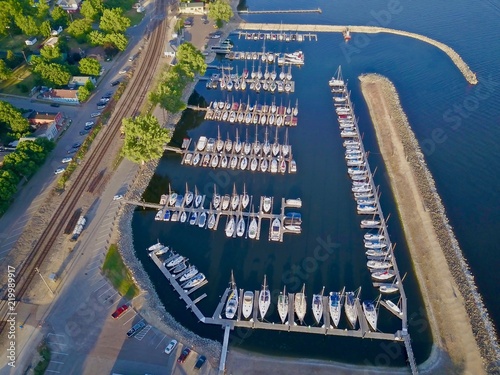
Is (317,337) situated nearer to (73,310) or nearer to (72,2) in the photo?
(73,310)

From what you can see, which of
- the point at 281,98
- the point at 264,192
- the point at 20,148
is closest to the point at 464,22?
the point at 281,98

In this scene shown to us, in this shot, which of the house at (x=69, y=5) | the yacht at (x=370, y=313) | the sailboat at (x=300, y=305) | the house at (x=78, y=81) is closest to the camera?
the yacht at (x=370, y=313)

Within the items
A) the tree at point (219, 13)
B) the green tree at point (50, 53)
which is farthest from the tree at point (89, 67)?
the tree at point (219, 13)

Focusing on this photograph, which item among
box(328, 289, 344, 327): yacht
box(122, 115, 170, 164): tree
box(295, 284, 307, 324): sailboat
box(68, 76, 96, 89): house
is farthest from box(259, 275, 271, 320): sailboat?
box(68, 76, 96, 89): house

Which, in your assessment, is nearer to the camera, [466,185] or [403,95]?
[466,185]

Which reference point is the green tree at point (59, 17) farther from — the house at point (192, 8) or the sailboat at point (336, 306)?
the sailboat at point (336, 306)

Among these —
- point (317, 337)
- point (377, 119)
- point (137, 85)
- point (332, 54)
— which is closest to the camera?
point (317, 337)

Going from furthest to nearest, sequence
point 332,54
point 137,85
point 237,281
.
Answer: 1. point 332,54
2. point 137,85
3. point 237,281

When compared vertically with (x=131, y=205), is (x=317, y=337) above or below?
below

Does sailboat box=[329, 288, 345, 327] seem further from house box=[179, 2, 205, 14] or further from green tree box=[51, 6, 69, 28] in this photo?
green tree box=[51, 6, 69, 28]
